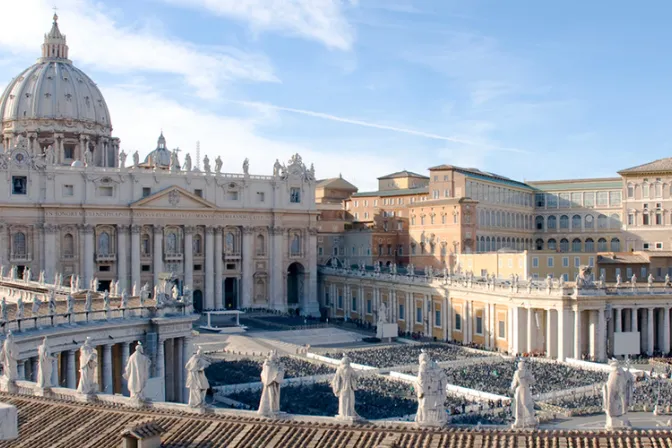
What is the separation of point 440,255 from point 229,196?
22.9m

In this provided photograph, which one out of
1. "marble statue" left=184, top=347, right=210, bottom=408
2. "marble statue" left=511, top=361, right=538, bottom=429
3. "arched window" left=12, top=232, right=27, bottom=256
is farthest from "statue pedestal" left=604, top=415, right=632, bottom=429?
"arched window" left=12, top=232, right=27, bottom=256

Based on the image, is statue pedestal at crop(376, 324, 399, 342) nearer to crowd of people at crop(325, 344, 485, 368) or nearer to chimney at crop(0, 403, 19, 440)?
crowd of people at crop(325, 344, 485, 368)

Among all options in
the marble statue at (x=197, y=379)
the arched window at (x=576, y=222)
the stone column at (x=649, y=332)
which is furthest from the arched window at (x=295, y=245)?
the marble statue at (x=197, y=379)

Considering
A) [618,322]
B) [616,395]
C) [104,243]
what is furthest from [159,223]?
[616,395]

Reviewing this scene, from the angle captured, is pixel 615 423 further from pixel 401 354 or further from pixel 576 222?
pixel 576 222

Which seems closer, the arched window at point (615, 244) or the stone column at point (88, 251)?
the stone column at point (88, 251)

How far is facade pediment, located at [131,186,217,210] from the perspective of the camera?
275ft

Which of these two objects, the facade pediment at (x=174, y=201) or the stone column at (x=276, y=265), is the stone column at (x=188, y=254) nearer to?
the facade pediment at (x=174, y=201)

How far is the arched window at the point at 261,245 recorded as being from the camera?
91500 millimetres

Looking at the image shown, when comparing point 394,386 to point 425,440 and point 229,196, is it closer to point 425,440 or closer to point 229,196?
point 425,440

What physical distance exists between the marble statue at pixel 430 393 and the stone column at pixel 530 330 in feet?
135

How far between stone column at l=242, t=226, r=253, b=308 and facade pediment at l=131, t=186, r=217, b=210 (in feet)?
16.6

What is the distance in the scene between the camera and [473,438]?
18.0 m

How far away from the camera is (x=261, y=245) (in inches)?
3615
